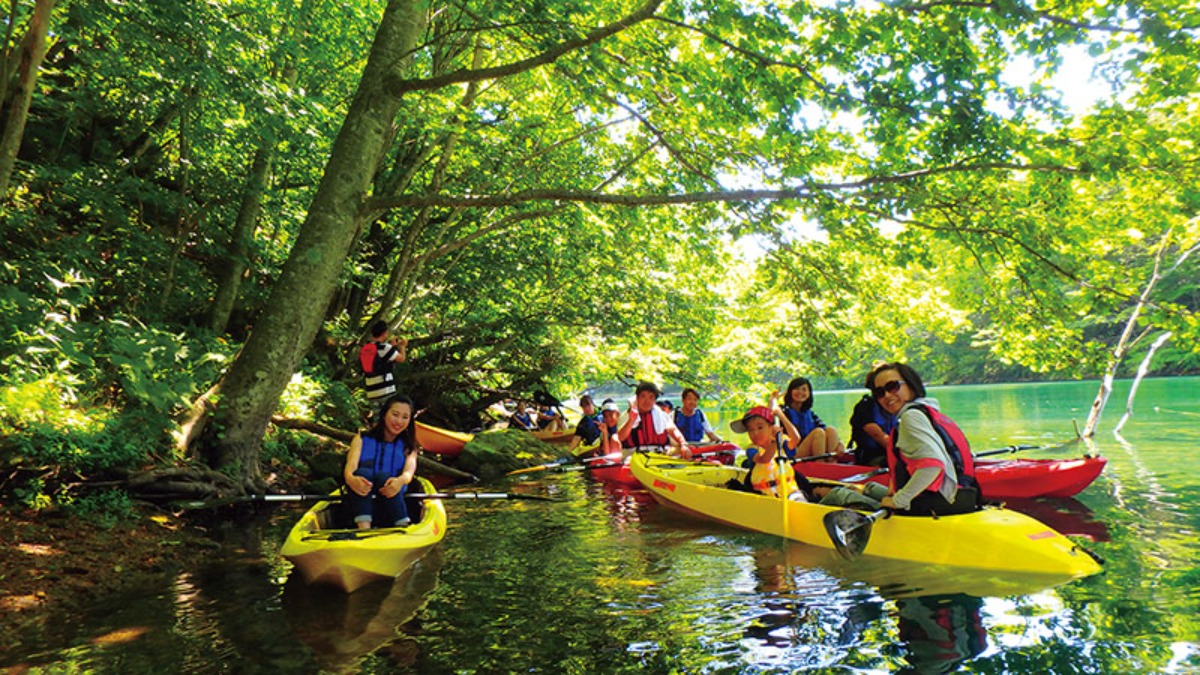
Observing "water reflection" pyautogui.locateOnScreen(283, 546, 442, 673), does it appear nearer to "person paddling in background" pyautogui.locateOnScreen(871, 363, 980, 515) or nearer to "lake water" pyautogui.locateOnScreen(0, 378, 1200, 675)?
"lake water" pyautogui.locateOnScreen(0, 378, 1200, 675)

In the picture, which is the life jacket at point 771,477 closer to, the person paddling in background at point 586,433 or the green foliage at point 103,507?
the green foliage at point 103,507

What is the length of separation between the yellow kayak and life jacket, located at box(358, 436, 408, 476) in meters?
0.74

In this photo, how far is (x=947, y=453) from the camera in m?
5.61

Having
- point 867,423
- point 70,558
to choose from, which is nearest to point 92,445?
point 70,558

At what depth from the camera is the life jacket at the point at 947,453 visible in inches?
218

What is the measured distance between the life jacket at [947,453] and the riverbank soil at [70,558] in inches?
261

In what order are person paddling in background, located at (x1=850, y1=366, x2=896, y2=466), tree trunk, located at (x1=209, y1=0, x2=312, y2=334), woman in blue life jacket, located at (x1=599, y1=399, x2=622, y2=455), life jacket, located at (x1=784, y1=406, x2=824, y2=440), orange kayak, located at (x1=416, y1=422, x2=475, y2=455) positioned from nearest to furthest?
person paddling in background, located at (x1=850, y1=366, x2=896, y2=466) < tree trunk, located at (x1=209, y1=0, x2=312, y2=334) < life jacket, located at (x1=784, y1=406, x2=824, y2=440) < woman in blue life jacket, located at (x1=599, y1=399, x2=622, y2=455) < orange kayak, located at (x1=416, y1=422, x2=475, y2=455)

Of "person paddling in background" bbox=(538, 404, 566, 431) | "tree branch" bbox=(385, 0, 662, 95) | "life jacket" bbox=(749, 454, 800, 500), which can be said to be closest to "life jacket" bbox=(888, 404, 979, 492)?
"life jacket" bbox=(749, 454, 800, 500)

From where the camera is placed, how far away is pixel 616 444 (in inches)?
504

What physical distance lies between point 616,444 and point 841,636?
846 cm

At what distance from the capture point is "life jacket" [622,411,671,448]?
12.7 m

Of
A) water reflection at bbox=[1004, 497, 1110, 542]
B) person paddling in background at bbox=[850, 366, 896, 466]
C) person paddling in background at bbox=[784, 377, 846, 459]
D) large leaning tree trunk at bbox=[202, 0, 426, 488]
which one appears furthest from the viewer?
person paddling in background at bbox=[784, 377, 846, 459]

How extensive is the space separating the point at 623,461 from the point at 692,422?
2370mm

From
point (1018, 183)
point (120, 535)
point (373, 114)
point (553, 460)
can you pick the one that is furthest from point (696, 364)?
point (120, 535)
